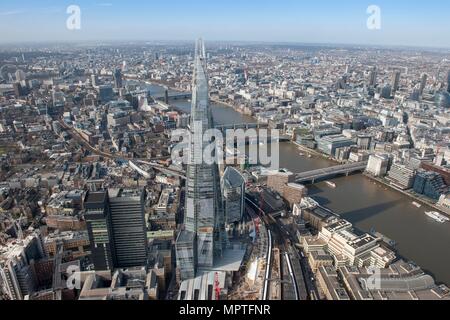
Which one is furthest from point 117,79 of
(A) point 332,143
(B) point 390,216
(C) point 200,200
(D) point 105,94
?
(B) point 390,216

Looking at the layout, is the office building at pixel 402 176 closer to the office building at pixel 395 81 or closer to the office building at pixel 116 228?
the office building at pixel 116 228

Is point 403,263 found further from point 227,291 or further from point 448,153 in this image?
point 448,153

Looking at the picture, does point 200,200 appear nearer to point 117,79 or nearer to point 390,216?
point 390,216

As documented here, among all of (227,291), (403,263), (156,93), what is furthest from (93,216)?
(156,93)

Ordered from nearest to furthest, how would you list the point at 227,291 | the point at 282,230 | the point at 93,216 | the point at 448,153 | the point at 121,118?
1. the point at 93,216
2. the point at 227,291
3. the point at 282,230
4. the point at 448,153
5. the point at 121,118

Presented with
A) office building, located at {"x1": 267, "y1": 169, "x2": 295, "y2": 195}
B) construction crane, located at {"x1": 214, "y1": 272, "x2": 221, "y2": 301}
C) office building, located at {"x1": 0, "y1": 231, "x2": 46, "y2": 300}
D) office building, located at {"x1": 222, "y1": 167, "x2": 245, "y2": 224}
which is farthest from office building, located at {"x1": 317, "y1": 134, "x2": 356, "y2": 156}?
office building, located at {"x1": 0, "y1": 231, "x2": 46, "y2": 300}

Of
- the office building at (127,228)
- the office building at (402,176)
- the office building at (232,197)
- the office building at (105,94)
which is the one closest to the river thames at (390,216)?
the office building at (402,176)
